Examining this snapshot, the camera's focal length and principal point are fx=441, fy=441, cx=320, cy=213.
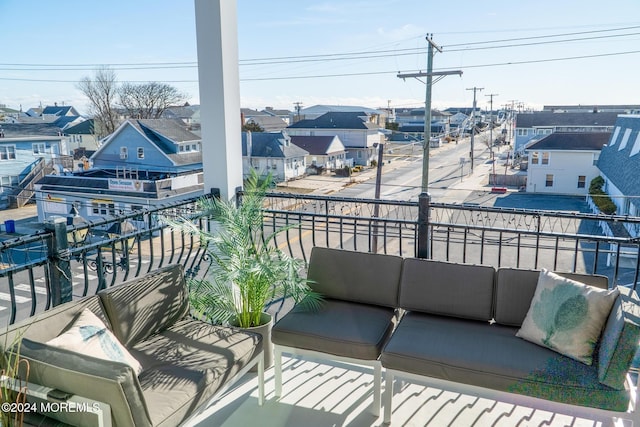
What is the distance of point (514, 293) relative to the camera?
2.45 metres

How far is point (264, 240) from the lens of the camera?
2.86 m

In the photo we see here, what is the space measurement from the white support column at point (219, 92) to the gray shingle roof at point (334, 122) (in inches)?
270

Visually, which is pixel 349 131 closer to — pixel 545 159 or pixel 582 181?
pixel 545 159

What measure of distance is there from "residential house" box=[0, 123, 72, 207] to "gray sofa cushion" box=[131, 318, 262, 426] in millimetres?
5740

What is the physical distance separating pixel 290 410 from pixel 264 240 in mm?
1028

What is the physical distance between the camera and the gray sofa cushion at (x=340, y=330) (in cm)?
231

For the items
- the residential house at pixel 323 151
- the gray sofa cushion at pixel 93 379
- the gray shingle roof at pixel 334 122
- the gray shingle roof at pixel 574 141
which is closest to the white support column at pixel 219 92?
the gray sofa cushion at pixel 93 379

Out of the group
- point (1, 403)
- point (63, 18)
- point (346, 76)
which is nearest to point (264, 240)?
point (1, 403)

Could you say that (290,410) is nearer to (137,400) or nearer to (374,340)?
(374,340)

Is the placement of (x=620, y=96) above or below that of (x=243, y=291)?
above

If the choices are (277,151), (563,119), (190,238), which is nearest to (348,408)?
(190,238)

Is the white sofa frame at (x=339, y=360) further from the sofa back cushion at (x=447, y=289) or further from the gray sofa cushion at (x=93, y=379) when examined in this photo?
the gray sofa cushion at (x=93, y=379)

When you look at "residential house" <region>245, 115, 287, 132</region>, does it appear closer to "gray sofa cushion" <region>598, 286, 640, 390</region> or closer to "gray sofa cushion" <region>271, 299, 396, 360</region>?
"gray sofa cushion" <region>271, 299, 396, 360</region>

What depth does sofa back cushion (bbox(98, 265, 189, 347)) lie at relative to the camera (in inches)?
83.5
